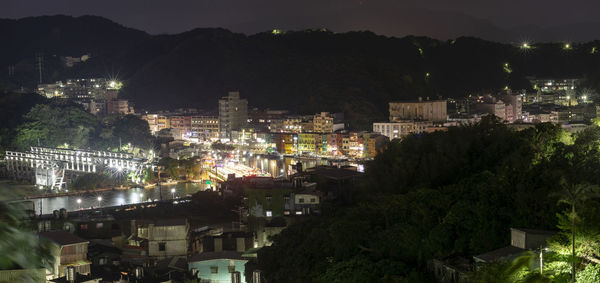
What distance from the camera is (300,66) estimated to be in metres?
32.7

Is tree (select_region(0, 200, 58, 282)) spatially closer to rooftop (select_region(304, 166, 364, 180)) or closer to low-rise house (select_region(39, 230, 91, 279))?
low-rise house (select_region(39, 230, 91, 279))

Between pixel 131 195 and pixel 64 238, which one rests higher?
pixel 64 238

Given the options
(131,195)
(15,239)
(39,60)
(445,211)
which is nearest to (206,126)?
(131,195)

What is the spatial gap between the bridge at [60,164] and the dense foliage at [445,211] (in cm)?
1227

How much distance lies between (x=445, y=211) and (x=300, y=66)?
88.4ft

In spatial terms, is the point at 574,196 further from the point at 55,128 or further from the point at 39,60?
the point at 39,60

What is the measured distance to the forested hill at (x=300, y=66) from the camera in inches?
1131

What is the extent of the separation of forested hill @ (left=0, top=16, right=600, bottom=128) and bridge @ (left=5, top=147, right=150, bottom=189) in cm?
830

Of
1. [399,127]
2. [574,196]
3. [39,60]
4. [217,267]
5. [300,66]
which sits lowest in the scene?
[217,267]

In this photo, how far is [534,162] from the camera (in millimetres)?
6762

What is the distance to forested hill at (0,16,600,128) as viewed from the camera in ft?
94.2

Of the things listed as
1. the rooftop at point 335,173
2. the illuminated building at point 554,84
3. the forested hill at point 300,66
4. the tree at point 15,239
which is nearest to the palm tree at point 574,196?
the tree at point 15,239

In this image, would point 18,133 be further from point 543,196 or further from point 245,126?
point 543,196

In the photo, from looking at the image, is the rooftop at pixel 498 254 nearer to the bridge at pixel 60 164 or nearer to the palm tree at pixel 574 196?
the palm tree at pixel 574 196
